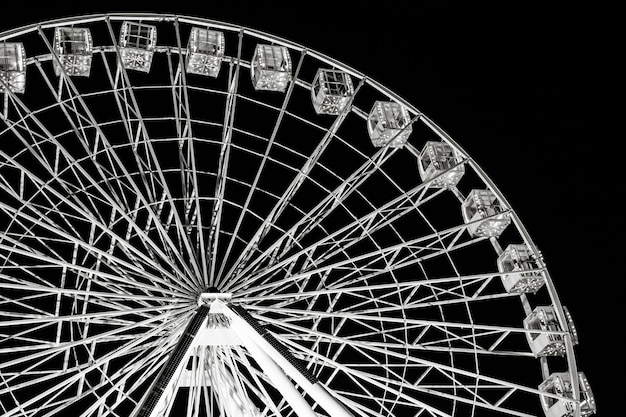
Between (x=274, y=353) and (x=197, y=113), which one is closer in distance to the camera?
(x=274, y=353)

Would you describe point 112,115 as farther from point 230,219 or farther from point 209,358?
point 209,358

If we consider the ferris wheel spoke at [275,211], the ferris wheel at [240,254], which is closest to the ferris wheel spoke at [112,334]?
the ferris wheel at [240,254]

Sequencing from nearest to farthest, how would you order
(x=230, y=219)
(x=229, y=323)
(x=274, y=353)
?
(x=274, y=353) < (x=229, y=323) < (x=230, y=219)

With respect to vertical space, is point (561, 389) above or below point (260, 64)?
below

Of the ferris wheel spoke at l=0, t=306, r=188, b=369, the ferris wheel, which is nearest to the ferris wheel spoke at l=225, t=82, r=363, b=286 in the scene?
the ferris wheel

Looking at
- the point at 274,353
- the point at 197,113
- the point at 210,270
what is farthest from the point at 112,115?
the point at 274,353

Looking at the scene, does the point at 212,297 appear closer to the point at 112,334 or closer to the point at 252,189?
the point at 112,334

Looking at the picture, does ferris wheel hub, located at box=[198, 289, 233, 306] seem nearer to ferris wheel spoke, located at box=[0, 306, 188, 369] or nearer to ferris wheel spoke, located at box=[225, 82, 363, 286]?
ferris wheel spoke, located at box=[0, 306, 188, 369]

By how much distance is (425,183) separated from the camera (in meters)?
19.8

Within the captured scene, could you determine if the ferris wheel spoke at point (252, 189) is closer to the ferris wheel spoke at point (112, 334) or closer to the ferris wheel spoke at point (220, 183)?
the ferris wheel spoke at point (220, 183)

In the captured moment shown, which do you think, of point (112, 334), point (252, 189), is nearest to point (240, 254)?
point (252, 189)

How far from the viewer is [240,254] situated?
17078 millimetres

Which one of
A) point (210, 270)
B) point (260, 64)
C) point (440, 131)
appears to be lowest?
point (210, 270)

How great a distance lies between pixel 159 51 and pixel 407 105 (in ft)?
19.3
